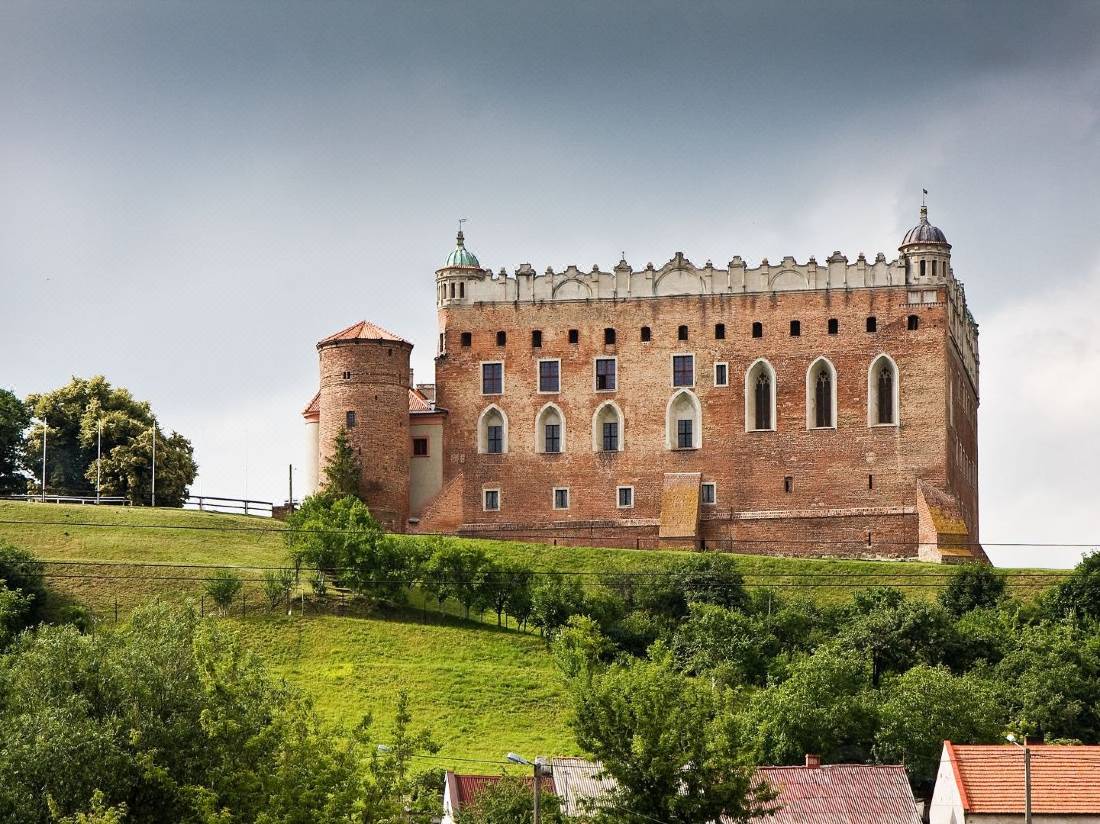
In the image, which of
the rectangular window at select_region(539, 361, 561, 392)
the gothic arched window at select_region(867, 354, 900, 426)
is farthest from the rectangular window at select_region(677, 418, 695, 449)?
the gothic arched window at select_region(867, 354, 900, 426)

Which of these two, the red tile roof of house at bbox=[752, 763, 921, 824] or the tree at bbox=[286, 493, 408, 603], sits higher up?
the tree at bbox=[286, 493, 408, 603]

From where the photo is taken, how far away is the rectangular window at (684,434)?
8381 cm

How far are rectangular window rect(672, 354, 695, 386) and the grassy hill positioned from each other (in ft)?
24.1

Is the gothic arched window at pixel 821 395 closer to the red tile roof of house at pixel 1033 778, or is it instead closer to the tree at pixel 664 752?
the red tile roof of house at pixel 1033 778

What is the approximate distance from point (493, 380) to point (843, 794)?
36169 millimetres

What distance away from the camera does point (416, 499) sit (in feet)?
281

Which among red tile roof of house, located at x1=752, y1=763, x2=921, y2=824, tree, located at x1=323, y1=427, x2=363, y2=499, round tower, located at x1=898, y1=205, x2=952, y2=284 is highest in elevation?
round tower, located at x1=898, y1=205, x2=952, y2=284

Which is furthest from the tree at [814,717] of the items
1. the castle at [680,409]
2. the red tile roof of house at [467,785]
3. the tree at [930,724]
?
the castle at [680,409]

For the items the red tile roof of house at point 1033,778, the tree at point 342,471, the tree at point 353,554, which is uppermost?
the tree at point 342,471

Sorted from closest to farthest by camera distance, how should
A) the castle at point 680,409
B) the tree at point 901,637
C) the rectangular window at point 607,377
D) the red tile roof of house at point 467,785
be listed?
the red tile roof of house at point 467,785
the tree at point 901,637
the castle at point 680,409
the rectangular window at point 607,377

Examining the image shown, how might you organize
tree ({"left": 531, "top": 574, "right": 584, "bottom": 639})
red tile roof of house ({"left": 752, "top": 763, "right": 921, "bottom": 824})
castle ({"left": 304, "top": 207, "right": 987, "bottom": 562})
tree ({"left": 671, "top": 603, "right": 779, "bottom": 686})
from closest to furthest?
red tile roof of house ({"left": 752, "top": 763, "right": 921, "bottom": 824}) < tree ({"left": 671, "top": 603, "right": 779, "bottom": 686}) < tree ({"left": 531, "top": 574, "right": 584, "bottom": 639}) < castle ({"left": 304, "top": 207, "right": 987, "bottom": 562})

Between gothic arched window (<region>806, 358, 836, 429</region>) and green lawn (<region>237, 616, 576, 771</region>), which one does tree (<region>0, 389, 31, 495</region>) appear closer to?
green lawn (<region>237, 616, 576, 771</region>)

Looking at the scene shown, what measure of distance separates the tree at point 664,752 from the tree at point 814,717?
13345 millimetres

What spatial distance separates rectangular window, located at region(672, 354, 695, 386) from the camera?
84188 mm
